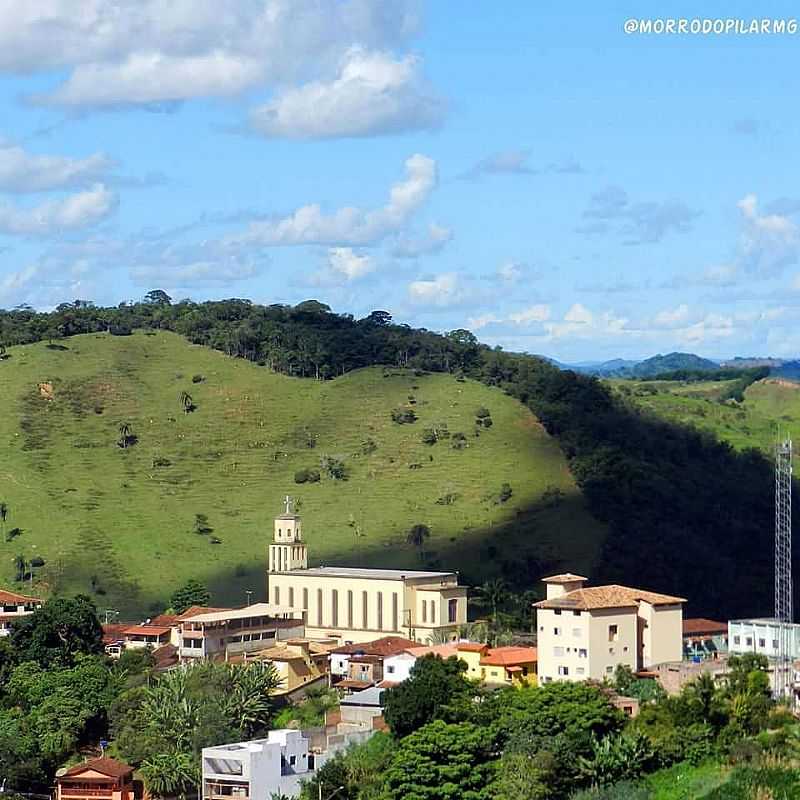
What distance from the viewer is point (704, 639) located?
85250mm

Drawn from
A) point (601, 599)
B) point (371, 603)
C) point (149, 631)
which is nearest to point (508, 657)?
point (601, 599)

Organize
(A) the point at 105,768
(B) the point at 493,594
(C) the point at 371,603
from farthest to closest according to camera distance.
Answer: (B) the point at 493,594
(C) the point at 371,603
(A) the point at 105,768

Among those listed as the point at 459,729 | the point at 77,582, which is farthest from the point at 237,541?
the point at 459,729

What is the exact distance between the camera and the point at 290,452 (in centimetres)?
13825

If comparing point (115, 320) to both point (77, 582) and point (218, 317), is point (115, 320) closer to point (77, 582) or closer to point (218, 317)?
point (218, 317)

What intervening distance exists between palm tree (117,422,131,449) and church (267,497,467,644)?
4397cm

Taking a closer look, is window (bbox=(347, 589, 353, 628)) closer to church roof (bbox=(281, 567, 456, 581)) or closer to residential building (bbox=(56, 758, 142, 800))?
church roof (bbox=(281, 567, 456, 581))

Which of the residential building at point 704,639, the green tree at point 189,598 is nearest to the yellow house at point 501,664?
the residential building at point 704,639

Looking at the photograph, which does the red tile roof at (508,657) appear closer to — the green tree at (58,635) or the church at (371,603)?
the church at (371,603)

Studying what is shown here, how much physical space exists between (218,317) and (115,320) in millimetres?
8660

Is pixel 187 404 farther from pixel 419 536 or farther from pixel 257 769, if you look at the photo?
pixel 257 769

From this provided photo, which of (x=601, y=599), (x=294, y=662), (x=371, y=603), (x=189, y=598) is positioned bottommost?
(x=294, y=662)

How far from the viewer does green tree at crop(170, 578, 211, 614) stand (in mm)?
103625

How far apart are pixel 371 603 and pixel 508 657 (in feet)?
54.2
